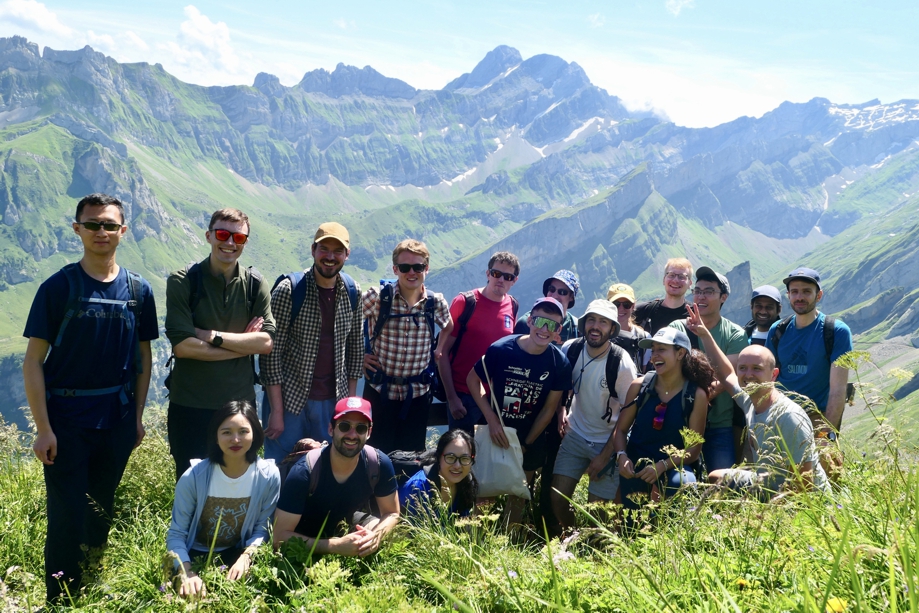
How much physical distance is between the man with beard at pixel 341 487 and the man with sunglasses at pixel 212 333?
127 cm

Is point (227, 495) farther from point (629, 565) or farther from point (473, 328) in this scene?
point (473, 328)

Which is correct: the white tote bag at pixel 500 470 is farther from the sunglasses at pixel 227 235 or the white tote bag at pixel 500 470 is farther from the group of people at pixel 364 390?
the sunglasses at pixel 227 235

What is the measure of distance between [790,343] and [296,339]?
5.58m

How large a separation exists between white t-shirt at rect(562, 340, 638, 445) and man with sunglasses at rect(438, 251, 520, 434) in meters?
1.25

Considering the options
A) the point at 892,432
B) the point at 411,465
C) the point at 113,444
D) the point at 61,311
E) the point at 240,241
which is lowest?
the point at 411,465

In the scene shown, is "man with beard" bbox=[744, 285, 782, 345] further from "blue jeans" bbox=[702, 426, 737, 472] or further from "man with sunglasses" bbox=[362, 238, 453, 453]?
"man with sunglasses" bbox=[362, 238, 453, 453]

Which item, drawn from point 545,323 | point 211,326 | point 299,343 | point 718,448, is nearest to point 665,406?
point 718,448

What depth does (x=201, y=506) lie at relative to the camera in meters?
5.01

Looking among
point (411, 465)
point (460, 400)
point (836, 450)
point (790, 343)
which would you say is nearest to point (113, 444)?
point (411, 465)

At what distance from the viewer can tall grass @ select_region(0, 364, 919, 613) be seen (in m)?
2.44

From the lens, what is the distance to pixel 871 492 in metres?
3.31

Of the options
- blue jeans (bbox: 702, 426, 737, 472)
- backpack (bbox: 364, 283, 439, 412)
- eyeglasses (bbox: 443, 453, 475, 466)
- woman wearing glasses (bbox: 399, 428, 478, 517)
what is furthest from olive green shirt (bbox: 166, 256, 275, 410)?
blue jeans (bbox: 702, 426, 737, 472)

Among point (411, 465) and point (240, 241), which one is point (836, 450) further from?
point (240, 241)

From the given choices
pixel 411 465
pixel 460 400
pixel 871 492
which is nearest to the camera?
pixel 871 492
